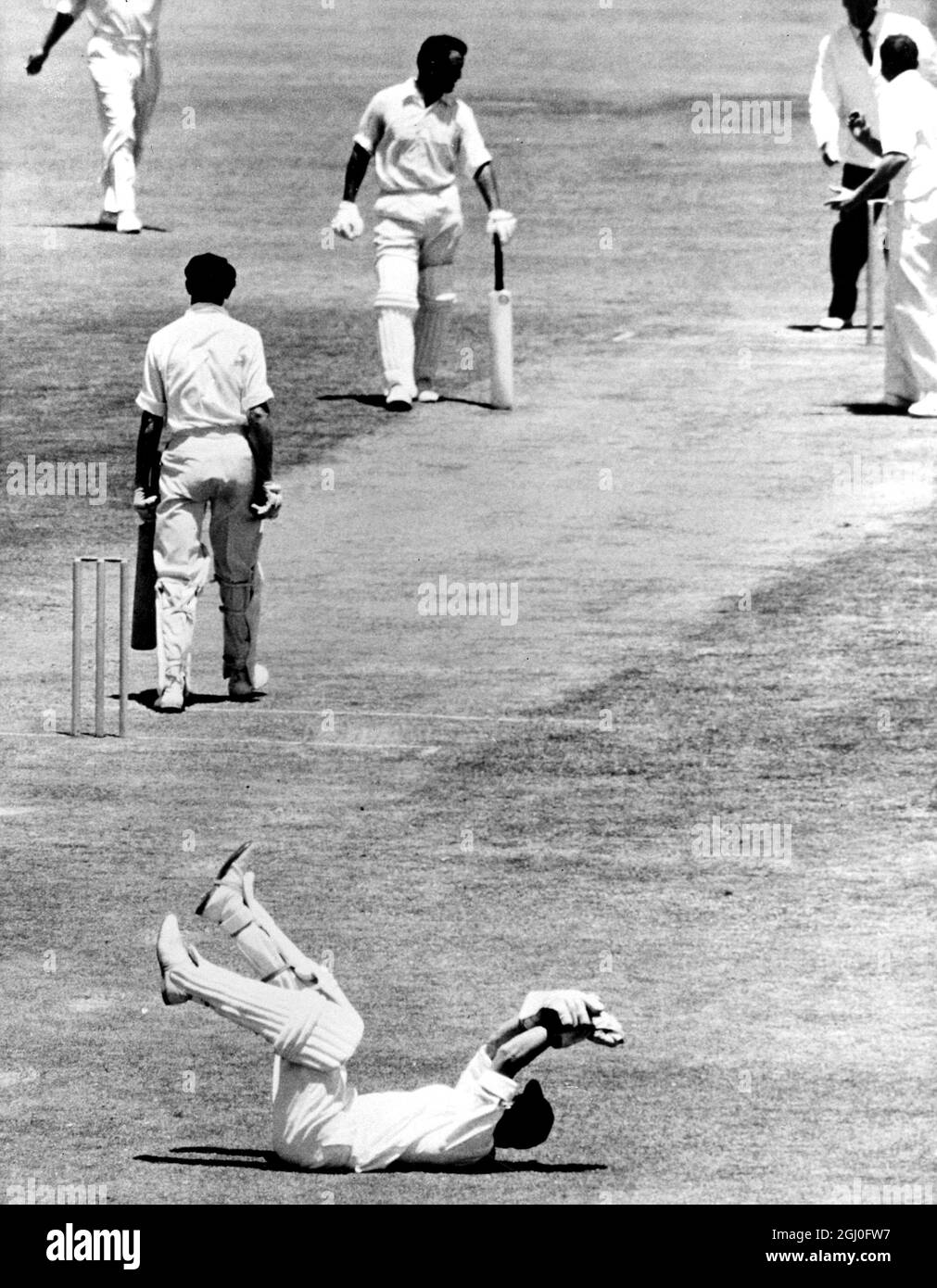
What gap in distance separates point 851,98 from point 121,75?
5.98 m

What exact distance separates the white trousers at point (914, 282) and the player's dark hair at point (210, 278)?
693cm

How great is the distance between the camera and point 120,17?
2742 cm

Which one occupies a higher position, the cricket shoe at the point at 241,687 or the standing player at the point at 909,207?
the standing player at the point at 909,207

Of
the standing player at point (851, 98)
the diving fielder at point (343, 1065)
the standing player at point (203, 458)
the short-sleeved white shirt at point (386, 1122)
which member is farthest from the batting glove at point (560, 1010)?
the standing player at point (851, 98)

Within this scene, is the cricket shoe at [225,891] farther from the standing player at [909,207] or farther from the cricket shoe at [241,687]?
the standing player at [909,207]

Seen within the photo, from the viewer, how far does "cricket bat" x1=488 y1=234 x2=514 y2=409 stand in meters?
22.2

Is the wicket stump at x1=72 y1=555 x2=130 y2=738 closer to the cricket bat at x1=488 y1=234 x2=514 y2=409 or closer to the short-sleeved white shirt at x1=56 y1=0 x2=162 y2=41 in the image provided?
the cricket bat at x1=488 y1=234 x2=514 y2=409

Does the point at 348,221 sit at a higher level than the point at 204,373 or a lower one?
lower

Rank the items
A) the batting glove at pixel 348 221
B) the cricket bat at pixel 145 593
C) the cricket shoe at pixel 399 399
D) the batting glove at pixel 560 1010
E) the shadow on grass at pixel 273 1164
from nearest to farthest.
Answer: the batting glove at pixel 560 1010
the shadow on grass at pixel 273 1164
the cricket bat at pixel 145 593
the batting glove at pixel 348 221
the cricket shoe at pixel 399 399

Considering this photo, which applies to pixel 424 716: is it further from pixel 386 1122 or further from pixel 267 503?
pixel 386 1122

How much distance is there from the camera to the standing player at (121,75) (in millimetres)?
27344

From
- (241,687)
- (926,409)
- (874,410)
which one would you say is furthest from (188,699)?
(874,410)

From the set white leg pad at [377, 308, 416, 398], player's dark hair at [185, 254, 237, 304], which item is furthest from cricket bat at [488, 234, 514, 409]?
player's dark hair at [185, 254, 237, 304]

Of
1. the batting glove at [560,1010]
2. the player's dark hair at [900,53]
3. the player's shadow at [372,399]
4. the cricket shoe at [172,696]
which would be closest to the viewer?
the batting glove at [560,1010]
